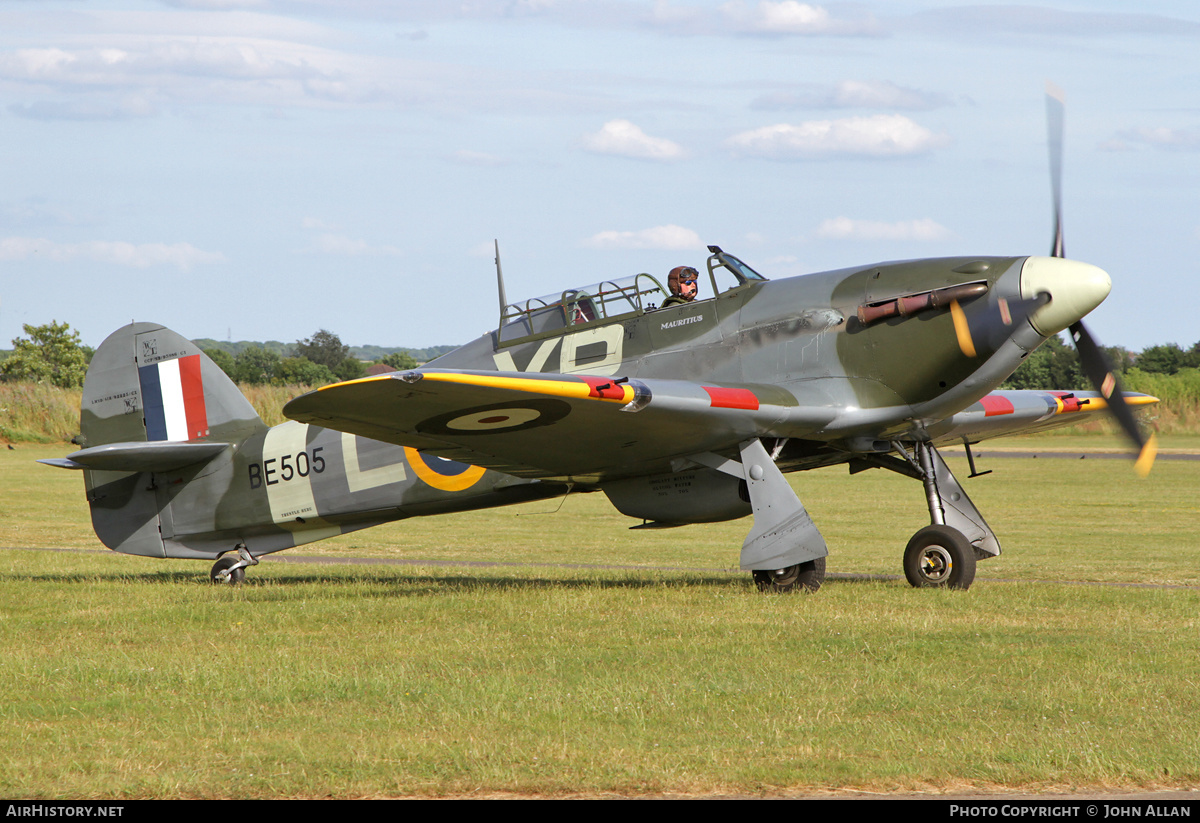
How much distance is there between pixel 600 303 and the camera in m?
12.0

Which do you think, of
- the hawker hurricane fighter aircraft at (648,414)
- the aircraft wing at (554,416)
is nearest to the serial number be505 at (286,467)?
the hawker hurricane fighter aircraft at (648,414)

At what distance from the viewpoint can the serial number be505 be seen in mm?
13188

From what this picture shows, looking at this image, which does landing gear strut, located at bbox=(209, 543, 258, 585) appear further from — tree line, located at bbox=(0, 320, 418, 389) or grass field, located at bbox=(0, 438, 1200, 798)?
tree line, located at bbox=(0, 320, 418, 389)

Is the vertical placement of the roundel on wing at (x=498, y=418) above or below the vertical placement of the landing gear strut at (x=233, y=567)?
above

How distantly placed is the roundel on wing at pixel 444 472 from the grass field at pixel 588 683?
106 centimetres

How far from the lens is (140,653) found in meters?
8.48

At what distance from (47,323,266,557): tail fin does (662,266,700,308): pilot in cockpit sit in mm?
5221

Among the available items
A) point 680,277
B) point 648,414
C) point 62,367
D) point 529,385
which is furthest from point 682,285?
point 62,367

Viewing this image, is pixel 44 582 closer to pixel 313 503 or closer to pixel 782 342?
pixel 313 503

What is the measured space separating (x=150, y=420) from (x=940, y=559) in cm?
875

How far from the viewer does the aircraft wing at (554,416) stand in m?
9.20

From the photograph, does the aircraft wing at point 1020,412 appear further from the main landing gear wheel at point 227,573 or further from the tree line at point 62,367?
the tree line at point 62,367

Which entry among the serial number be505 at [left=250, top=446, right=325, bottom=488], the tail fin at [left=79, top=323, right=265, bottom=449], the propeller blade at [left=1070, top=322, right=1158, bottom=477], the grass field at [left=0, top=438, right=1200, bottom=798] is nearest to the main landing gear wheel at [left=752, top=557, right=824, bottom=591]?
the grass field at [left=0, top=438, right=1200, bottom=798]
